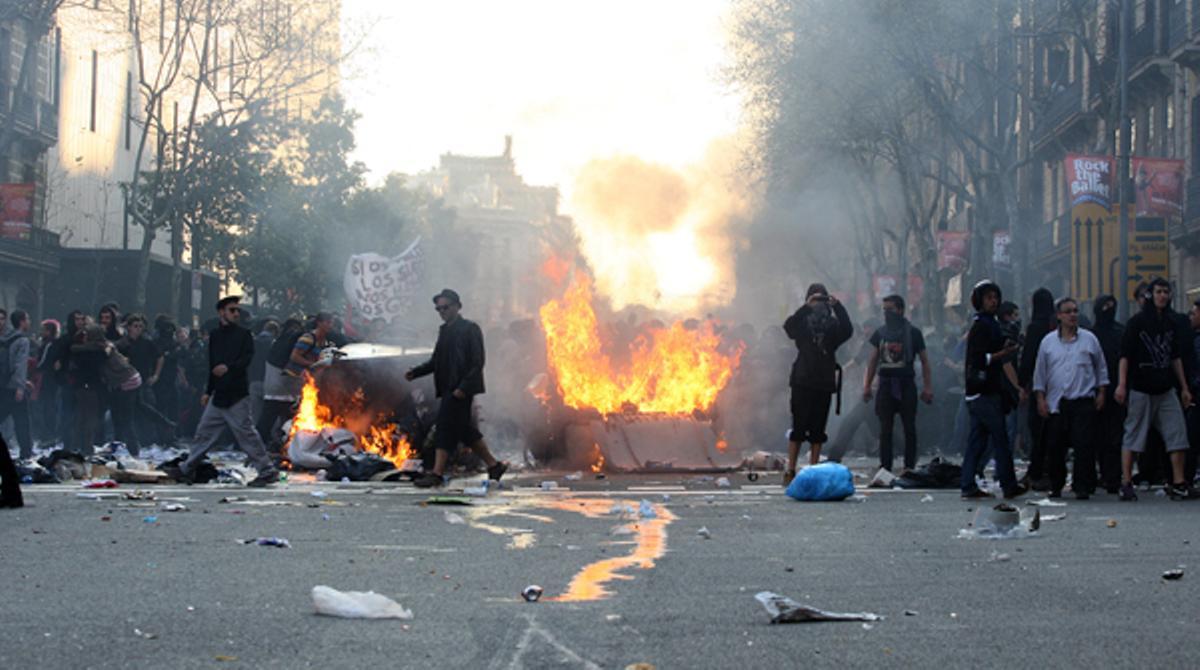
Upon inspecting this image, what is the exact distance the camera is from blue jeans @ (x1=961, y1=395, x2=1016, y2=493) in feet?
42.6

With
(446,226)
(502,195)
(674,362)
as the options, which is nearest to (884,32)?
(674,362)

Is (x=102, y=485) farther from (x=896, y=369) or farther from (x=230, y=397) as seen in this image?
(x=896, y=369)

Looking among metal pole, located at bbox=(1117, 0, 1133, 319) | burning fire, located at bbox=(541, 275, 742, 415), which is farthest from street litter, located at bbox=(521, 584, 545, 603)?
metal pole, located at bbox=(1117, 0, 1133, 319)

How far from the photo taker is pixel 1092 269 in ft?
96.7

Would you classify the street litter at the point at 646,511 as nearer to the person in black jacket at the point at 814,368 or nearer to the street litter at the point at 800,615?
the person in black jacket at the point at 814,368

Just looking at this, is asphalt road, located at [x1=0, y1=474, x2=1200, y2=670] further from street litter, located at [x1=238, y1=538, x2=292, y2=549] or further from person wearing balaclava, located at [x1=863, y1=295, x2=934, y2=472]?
person wearing balaclava, located at [x1=863, y1=295, x2=934, y2=472]

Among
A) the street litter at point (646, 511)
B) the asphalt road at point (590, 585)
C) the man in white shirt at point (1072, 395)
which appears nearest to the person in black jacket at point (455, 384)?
the asphalt road at point (590, 585)

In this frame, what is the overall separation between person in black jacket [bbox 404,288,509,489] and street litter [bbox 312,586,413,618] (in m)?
7.55

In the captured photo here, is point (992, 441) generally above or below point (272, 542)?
above

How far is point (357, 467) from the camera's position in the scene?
15.8m

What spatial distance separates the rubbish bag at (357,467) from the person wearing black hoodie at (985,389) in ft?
18.2

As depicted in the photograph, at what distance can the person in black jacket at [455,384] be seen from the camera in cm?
1445

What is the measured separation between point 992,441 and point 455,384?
4525 mm

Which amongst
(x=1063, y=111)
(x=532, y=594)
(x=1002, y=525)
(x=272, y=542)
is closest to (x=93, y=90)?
(x=1063, y=111)
